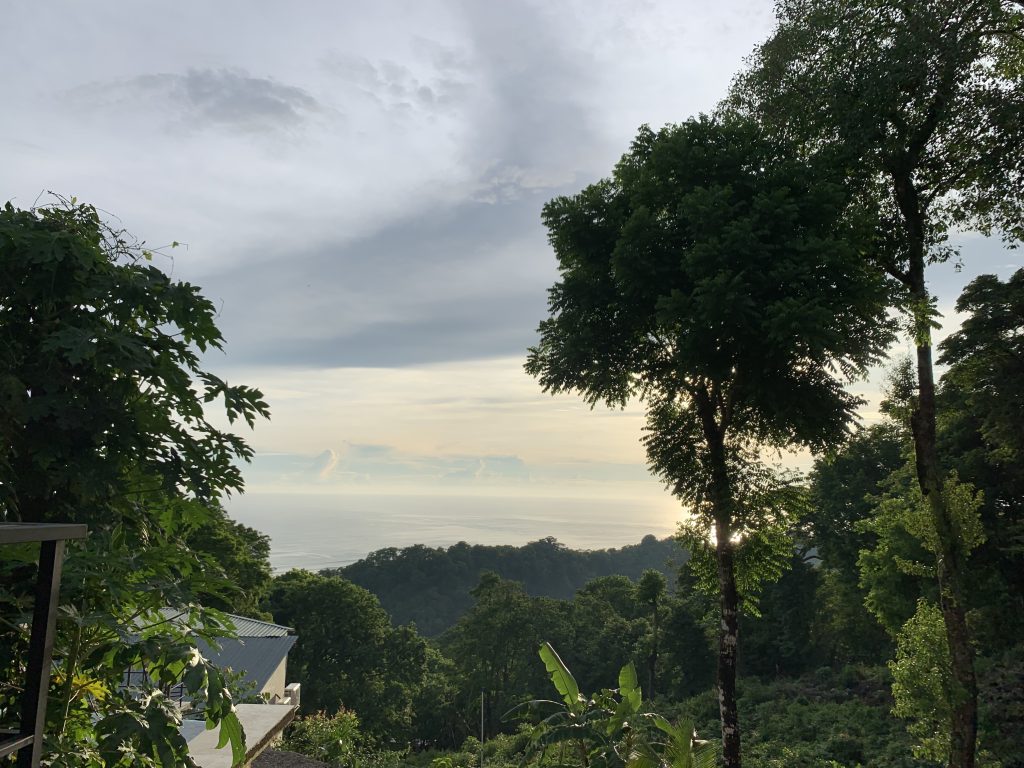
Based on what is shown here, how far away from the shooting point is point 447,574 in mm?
84125

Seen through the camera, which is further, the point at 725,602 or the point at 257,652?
the point at 257,652

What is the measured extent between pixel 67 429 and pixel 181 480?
2.63 ft

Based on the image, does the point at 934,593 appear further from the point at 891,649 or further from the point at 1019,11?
the point at 1019,11

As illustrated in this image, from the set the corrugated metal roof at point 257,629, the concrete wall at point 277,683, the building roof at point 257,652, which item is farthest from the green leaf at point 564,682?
the corrugated metal roof at point 257,629

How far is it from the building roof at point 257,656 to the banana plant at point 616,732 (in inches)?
594

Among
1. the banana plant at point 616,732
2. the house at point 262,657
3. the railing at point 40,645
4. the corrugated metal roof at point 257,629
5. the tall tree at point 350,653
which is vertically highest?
the railing at point 40,645

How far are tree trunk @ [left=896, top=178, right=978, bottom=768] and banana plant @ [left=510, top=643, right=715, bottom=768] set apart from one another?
5.55 metres

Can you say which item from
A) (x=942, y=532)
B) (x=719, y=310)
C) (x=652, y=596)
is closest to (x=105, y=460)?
(x=719, y=310)

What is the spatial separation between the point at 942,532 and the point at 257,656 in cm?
2108

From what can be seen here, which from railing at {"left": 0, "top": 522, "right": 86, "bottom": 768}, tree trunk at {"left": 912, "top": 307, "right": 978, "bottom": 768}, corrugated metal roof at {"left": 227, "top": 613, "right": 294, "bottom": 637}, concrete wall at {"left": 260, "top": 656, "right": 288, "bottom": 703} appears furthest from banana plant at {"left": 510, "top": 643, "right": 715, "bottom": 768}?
corrugated metal roof at {"left": 227, "top": 613, "right": 294, "bottom": 637}

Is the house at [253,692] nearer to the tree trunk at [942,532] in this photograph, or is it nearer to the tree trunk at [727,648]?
the tree trunk at [727,648]

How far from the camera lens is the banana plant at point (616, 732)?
Result: 821cm

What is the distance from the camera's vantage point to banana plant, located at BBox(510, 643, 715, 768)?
821cm

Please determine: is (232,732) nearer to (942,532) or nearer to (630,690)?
(630,690)
